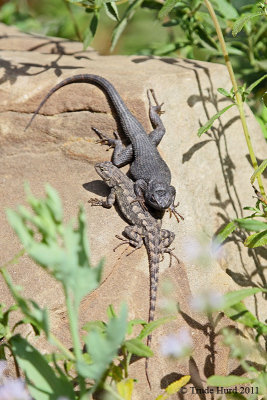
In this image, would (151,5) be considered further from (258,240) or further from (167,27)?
(258,240)

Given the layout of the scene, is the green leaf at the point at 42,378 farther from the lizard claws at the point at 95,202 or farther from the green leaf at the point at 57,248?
the lizard claws at the point at 95,202

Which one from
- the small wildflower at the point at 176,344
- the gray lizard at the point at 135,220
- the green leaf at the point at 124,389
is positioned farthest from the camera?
the gray lizard at the point at 135,220

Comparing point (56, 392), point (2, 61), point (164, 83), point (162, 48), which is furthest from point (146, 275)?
point (162, 48)

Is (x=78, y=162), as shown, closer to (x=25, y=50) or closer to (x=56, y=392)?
(x=25, y=50)

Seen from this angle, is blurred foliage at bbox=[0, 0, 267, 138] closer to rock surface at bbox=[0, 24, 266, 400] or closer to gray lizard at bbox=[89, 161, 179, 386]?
rock surface at bbox=[0, 24, 266, 400]

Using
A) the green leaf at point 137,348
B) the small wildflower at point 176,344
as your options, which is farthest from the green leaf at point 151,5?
the green leaf at point 137,348

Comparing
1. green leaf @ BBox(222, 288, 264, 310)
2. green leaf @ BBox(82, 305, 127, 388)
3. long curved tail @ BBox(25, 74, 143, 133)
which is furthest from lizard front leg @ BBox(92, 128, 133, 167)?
green leaf @ BBox(82, 305, 127, 388)
